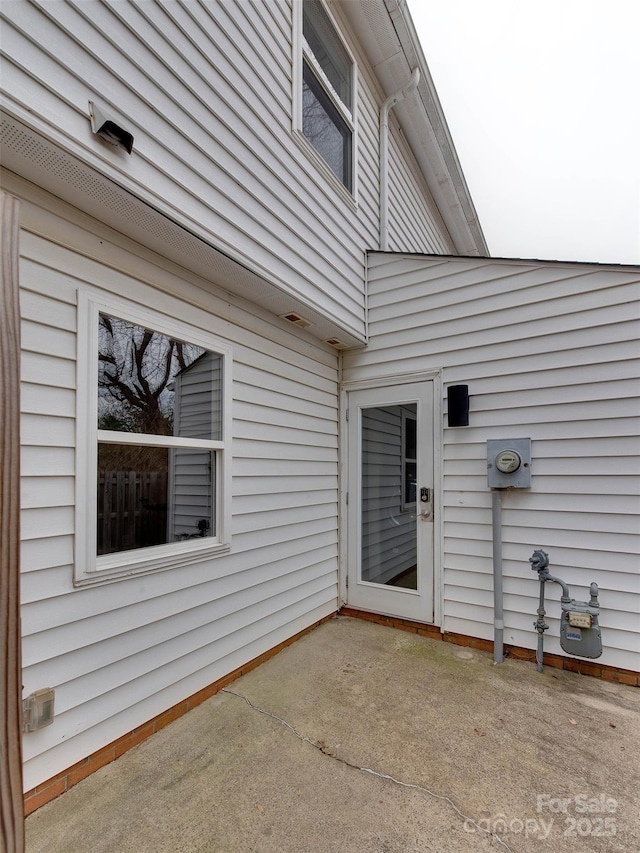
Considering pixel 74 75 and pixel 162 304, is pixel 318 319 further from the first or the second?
pixel 74 75

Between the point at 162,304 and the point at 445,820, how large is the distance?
8.67ft

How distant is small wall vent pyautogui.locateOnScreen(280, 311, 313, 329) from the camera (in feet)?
9.77

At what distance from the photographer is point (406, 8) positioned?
341cm

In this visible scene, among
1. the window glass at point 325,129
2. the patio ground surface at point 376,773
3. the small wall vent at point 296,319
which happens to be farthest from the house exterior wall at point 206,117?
the patio ground surface at point 376,773

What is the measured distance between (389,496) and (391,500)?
0.04 metres

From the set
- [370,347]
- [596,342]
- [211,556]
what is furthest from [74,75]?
[596,342]

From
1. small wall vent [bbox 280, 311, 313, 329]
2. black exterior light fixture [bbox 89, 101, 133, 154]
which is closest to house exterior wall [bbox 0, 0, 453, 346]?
black exterior light fixture [bbox 89, 101, 133, 154]

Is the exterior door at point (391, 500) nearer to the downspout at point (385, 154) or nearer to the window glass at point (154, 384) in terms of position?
the window glass at point (154, 384)

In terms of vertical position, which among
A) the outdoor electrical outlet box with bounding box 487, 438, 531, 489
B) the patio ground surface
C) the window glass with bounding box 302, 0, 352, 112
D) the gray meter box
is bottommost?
the patio ground surface

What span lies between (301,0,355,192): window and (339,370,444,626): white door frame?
184 cm

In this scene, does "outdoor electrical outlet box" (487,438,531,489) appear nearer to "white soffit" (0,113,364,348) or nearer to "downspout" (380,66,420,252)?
"white soffit" (0,113,364,348)

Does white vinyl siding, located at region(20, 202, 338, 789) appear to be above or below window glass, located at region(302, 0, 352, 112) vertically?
below

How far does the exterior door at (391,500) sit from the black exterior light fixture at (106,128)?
2524 millimetres

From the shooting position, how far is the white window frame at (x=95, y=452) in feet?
5.63
